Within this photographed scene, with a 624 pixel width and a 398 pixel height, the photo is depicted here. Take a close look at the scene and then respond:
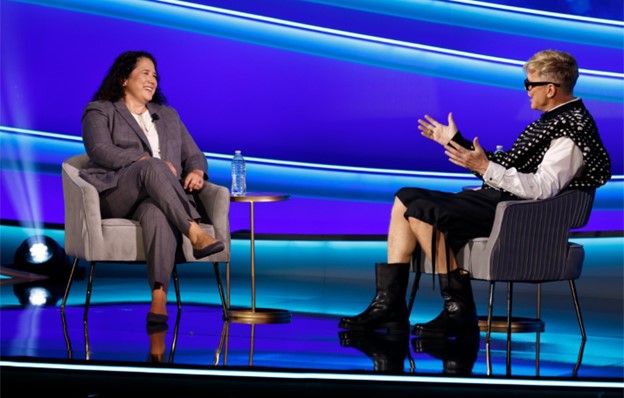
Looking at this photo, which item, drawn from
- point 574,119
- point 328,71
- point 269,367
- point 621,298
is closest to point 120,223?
point 269,367

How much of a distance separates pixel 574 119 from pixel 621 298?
2.36 m

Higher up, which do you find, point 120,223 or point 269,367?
point 120,223

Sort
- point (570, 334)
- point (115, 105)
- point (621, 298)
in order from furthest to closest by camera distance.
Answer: point (621, 298) → point (115, 105) → point (570, 334)

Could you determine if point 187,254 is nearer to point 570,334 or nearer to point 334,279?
point 570,334

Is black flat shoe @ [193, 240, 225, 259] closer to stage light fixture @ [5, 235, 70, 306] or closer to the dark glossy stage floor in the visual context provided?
the dark glossy stage floor

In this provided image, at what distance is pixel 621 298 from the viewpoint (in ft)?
21.1

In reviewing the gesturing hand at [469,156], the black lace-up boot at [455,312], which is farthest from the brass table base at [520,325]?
the gesturing hand at [469,156]

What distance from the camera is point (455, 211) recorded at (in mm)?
4508

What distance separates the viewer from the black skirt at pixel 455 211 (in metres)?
4.50

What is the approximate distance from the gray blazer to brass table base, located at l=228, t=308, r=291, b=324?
2.37ft

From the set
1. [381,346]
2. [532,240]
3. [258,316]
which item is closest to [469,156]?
[532,240]

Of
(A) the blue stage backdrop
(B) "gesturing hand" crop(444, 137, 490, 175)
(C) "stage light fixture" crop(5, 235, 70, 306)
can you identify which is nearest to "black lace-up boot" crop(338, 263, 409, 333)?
(B) "gesturing hand" crop(444, 137, 490, 175)

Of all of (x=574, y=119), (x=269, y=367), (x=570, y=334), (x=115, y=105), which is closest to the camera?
(x=269, y=367)

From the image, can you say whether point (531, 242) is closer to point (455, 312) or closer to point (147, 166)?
point (455, 312)
